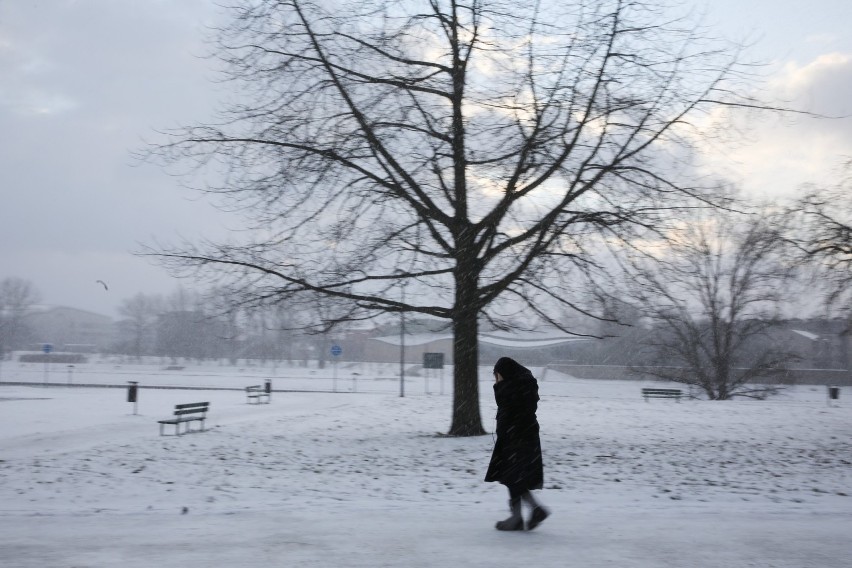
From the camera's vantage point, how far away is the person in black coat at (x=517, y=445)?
266 inches

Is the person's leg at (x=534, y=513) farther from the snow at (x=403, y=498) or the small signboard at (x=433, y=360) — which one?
the small signboard at (x=433, y=360)

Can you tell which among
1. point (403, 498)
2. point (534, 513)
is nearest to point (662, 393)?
point (403, 498)

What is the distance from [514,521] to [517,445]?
77 cm

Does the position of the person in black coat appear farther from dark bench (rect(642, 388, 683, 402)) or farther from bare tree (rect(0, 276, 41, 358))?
bare tree (rect(0, 276, 41, 358))

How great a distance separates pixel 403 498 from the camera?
9070mm

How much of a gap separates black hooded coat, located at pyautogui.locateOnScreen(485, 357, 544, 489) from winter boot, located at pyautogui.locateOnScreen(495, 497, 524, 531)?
0.21m

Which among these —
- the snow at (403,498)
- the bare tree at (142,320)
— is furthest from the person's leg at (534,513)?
the bare tree at (142,320)

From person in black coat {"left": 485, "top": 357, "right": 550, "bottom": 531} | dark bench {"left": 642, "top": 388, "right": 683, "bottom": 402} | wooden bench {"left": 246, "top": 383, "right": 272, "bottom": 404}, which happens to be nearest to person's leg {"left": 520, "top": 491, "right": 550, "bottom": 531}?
person in black coat {"left": 485, "top": 357, "right": 550, "bottom": 531}

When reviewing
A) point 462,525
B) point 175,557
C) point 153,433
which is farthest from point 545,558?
point 153,433

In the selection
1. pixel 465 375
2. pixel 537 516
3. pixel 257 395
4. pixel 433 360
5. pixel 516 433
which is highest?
pixel 433 360

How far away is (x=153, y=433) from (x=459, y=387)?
7.44 m

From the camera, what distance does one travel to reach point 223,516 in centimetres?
773

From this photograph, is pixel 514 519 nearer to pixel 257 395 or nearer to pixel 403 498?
pixel 403 498

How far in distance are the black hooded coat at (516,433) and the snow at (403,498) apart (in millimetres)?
577
